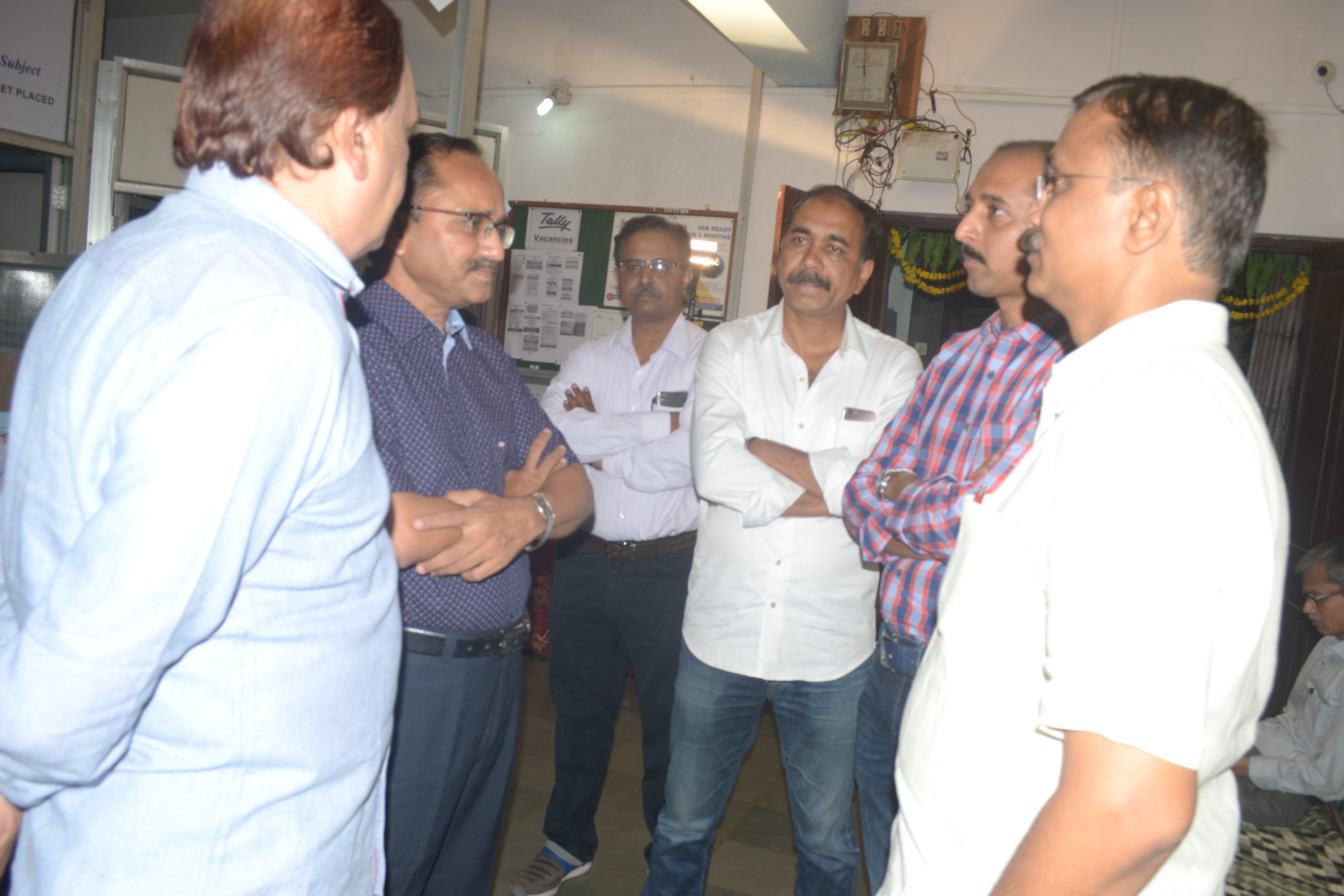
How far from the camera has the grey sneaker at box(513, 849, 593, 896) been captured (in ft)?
8.38

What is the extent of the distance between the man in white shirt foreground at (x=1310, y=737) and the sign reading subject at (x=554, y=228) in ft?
13.4

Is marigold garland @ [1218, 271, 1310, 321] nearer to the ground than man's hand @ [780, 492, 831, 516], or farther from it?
farther from it

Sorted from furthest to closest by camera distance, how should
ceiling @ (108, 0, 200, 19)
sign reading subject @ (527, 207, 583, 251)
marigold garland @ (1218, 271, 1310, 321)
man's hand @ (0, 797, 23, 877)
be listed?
ceiling @ (108, 0, 200, 19), sign reading subject @ (527, 207, 583, 251), marigold garland @ (1218, 271, 1310, 321), man's hand @ (0, 797, 23, 877)

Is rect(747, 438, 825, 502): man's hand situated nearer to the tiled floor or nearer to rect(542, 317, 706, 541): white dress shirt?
rect(542, 317, 706, 541): white dress shirt

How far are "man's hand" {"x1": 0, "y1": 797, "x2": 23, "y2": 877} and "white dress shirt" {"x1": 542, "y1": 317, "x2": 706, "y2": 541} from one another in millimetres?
1746

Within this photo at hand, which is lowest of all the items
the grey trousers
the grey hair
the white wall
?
the grey trousers

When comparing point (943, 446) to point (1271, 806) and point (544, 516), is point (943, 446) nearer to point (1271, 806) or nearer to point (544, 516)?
point (544, 516)

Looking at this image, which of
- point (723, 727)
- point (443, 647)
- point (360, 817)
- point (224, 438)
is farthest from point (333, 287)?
point (723, 727)

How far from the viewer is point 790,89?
4902 mm

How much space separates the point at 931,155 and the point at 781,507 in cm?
322

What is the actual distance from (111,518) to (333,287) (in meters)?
0.37

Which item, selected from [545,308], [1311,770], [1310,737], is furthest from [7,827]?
[545,308]

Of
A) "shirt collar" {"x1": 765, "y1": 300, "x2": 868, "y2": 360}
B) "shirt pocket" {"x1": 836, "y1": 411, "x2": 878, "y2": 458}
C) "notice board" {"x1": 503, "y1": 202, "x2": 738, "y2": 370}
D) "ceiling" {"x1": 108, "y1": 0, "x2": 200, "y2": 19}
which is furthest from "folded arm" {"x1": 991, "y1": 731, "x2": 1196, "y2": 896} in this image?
"ceiling" {"x1": 108, "y1": 0, "x2": 200, "y2": 19}

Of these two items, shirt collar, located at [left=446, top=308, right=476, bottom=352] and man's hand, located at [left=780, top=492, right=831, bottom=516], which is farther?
man's hand, located at [left=780, top=492, right=831, bottom=516]
